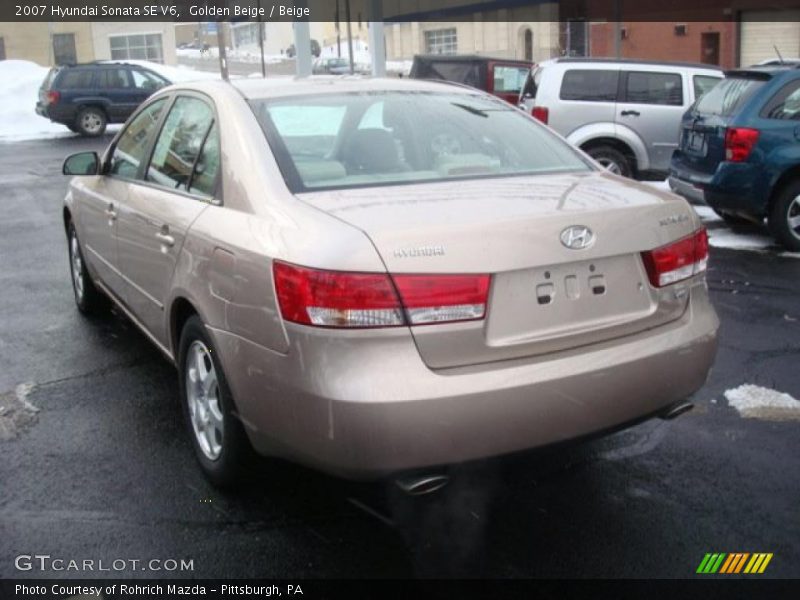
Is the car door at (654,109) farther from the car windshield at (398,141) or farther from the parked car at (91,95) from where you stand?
the parked car at (91,95)

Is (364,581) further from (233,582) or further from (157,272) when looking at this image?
(157,272)

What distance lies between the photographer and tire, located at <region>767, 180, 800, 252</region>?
7957 mm

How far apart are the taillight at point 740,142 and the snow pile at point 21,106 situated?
69.1ft

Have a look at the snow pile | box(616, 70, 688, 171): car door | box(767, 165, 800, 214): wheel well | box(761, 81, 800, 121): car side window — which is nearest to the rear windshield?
box(761, 81, 800, 121): car side window

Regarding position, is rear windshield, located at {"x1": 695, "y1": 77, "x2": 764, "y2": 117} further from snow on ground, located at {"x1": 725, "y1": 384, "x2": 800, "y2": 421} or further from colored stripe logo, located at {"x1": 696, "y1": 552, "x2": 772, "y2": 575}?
colored stripe logo, located at {"x1": 696, "y1": 552, "x2": 772, "y2": 575}

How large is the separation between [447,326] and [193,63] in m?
68.6

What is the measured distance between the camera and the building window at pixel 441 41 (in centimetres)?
5146

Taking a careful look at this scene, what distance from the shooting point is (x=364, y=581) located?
3039 mm

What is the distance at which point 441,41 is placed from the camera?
174 feet

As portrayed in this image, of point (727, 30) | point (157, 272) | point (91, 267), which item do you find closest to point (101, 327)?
point (91, 267)

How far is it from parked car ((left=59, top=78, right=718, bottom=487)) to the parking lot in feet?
0.90

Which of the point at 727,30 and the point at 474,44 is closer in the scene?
the point at 727,30

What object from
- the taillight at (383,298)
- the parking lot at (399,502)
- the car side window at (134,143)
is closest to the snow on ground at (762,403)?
the parking lot at (399,502)
